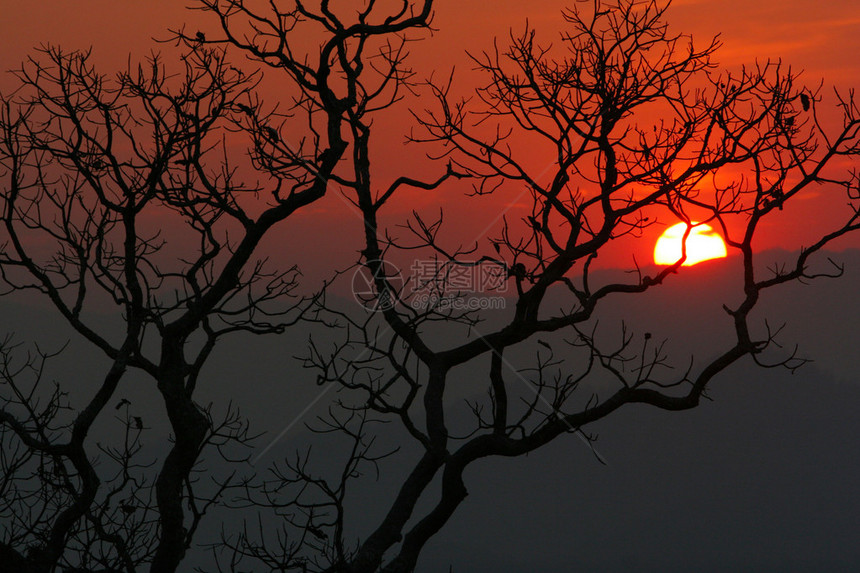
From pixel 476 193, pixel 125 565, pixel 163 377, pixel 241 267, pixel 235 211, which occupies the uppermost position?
pixel 476 193

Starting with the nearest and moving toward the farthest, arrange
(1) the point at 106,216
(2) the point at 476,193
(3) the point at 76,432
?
(3) the point at 76,432 → (1) the point at 106,216 → (2) the point at 476,193

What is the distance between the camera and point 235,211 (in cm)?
968

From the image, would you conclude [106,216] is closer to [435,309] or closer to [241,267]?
[241,267]

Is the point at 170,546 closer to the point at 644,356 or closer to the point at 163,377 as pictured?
the point at 163,377

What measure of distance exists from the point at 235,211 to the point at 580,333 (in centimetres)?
398

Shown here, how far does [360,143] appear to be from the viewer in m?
10.6

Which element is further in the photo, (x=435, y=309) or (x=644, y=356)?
(x=435, y=309)

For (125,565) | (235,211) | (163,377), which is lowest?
(125,565)

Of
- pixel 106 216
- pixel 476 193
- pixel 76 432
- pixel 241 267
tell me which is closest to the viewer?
pixel 76 432

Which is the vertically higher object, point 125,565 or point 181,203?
point 181,203

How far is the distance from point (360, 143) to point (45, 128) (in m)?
3.52

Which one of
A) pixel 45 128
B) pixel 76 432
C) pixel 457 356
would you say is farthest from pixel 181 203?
pixel 457 356

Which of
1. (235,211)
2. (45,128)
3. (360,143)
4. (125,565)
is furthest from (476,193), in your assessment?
(125,565)

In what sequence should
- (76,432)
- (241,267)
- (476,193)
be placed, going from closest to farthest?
(76,432), (241,267), (476,193)
